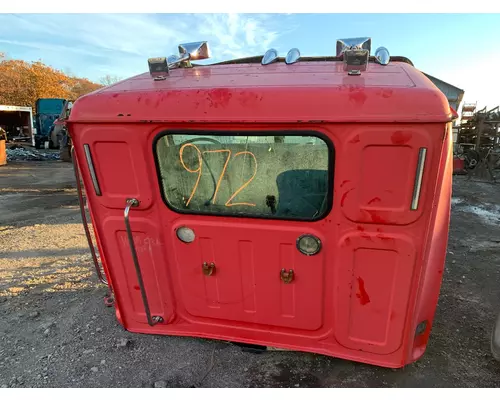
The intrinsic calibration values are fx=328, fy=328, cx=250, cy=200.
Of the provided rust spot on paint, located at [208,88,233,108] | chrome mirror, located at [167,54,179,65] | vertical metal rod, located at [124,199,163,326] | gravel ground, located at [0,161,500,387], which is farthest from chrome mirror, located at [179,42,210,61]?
gravel ground, located at [0,161,500,387]

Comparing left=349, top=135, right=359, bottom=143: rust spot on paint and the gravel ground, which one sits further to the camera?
the gravel ground

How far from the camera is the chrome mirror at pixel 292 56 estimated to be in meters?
2.31

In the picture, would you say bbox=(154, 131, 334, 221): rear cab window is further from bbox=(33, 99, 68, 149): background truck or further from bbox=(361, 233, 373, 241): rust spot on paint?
bbox=(33, 99, 68, 149): background truck

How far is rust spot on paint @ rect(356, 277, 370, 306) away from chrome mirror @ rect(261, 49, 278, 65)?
1.64 meters

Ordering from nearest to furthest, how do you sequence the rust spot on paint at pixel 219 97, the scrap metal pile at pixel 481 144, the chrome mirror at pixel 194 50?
the rust spot on paint at pixel 219 97 → the chrome mirror at pixel 194 50 → the scrap metal pile at pixel 481 144

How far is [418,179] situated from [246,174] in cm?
97

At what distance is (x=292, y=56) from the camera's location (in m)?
2.35

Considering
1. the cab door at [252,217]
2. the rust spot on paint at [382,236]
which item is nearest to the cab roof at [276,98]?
the cab door at [252,217]

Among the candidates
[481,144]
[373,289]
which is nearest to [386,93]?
[373,289]

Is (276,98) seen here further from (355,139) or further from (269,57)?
(269,57)

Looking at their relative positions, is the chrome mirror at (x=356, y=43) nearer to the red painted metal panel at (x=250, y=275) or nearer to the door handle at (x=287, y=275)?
the red painted metal panel at (x=250, y=275)

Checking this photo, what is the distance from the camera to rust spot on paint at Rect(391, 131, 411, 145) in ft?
5.47

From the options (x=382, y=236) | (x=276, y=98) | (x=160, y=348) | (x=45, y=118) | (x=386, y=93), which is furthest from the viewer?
(x=45, y=118)

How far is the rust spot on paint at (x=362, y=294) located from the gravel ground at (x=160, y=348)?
2.10ft
